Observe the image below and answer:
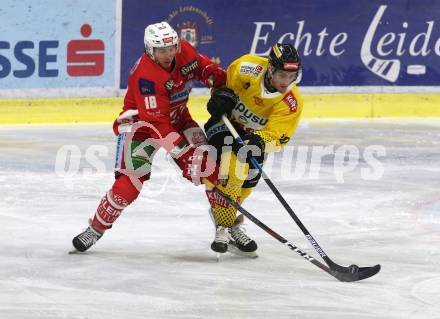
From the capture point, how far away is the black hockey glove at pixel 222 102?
15.6 ft

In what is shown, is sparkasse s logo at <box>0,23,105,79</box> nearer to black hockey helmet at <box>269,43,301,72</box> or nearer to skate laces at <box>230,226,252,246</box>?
skate laces at <box>230,226,252,246</box>

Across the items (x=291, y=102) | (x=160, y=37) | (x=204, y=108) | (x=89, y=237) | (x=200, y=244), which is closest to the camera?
(x=160, y=37)

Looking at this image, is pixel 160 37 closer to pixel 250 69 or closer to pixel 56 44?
pixel 250 69

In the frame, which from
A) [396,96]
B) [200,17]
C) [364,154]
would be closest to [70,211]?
[364,154]

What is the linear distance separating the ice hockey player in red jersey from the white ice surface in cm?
28

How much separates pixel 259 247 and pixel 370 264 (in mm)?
586

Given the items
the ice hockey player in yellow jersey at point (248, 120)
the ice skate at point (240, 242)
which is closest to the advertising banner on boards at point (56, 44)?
the ice hockey player in yellow jersey at point (248, 120)

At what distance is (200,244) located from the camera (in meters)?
5.15

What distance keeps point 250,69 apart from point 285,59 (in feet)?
1.04

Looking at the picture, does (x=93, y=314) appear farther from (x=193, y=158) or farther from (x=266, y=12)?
(x=266, y=12)

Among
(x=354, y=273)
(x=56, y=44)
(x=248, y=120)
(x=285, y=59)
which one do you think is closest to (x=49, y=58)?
(x=56, y=44)

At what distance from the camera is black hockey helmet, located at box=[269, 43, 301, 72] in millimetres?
4559

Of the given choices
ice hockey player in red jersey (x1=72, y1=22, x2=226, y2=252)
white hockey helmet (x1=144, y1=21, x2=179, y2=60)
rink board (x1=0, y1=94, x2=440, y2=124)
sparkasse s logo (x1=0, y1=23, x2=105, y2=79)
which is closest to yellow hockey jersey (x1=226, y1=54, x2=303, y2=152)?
ice hockey player in red jersey (x1=72, y1=22, x2=226, y2=252)

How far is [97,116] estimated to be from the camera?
27.5ft
